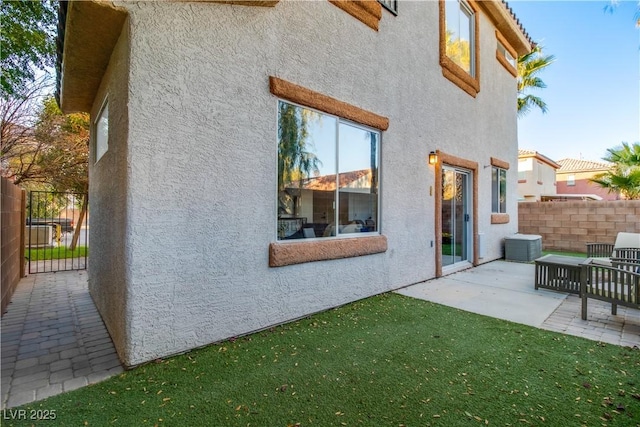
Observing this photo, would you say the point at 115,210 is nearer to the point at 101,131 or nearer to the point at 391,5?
the point at 101,131

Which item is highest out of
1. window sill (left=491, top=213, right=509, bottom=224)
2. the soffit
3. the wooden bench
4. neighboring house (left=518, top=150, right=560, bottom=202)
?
neighboring house (left=518, top=150, right=560, bottom=202)

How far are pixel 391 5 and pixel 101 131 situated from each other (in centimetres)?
598

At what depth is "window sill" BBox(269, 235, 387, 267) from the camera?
159 inches

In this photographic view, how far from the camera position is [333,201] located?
197 inches

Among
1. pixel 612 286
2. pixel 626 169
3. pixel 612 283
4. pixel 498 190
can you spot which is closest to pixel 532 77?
pixel 626 169

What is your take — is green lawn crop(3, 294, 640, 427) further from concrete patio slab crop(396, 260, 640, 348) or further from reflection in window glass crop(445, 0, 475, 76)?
reflection in window glass crop(445, 0, 475, 76)

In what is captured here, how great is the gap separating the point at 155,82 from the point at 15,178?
12.6 metres

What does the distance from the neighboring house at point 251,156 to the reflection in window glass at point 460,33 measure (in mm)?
614

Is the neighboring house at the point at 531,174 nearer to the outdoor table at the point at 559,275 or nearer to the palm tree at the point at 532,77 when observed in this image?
the palm tree at the point at 532,77

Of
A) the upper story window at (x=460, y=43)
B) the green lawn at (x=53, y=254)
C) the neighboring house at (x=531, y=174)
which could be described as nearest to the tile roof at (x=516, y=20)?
the upper story window at (x=460, y=43)

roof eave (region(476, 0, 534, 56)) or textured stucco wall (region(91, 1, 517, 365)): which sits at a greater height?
roof eave (region(476, 0, 534, 56))

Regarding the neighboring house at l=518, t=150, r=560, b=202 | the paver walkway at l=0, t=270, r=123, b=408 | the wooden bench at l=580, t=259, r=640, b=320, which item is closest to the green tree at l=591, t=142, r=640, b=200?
the wooden bench at l=580, t=259, r=640, b=320

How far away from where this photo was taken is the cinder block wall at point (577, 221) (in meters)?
9.95

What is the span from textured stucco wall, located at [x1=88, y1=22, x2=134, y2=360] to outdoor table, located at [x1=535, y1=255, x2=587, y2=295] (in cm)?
691
